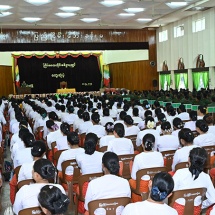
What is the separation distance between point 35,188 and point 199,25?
20484 millimetres

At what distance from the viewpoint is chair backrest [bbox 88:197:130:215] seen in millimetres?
3492

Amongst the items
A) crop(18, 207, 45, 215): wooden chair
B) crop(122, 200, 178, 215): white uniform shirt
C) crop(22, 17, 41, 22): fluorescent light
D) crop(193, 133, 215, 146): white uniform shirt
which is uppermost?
crop(22, 17, 41, 22): fluorescent light

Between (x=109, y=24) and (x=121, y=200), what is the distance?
2193 cm

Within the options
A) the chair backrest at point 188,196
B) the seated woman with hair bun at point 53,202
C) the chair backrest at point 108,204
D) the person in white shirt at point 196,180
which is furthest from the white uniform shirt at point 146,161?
the seated woman with hair bun at point 53,202

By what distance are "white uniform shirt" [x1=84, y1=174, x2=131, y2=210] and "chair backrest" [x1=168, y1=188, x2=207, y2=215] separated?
508 millimetres

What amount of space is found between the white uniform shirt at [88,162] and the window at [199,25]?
723 inches

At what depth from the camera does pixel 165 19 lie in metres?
23.6

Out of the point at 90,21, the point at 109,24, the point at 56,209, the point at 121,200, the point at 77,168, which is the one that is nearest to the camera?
the point at 56,209

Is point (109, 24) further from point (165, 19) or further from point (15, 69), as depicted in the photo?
point (15, 69)

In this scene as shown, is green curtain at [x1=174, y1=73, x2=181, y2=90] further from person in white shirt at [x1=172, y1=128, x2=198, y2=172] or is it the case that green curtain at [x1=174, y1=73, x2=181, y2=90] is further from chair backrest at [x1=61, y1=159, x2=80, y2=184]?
chair backrest at [x1=61, y1=159, x2=80, y2=184]

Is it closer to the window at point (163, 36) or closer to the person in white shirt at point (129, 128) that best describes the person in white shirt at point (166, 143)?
the person in white shirt at point (129, 128)

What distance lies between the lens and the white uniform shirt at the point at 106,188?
3.78 metres

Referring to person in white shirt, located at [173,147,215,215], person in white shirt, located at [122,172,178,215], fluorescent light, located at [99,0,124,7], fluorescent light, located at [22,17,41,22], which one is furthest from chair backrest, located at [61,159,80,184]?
fluorescent light, located at [22,17,41,22]

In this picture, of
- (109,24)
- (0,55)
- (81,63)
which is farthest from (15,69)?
(109,24)
